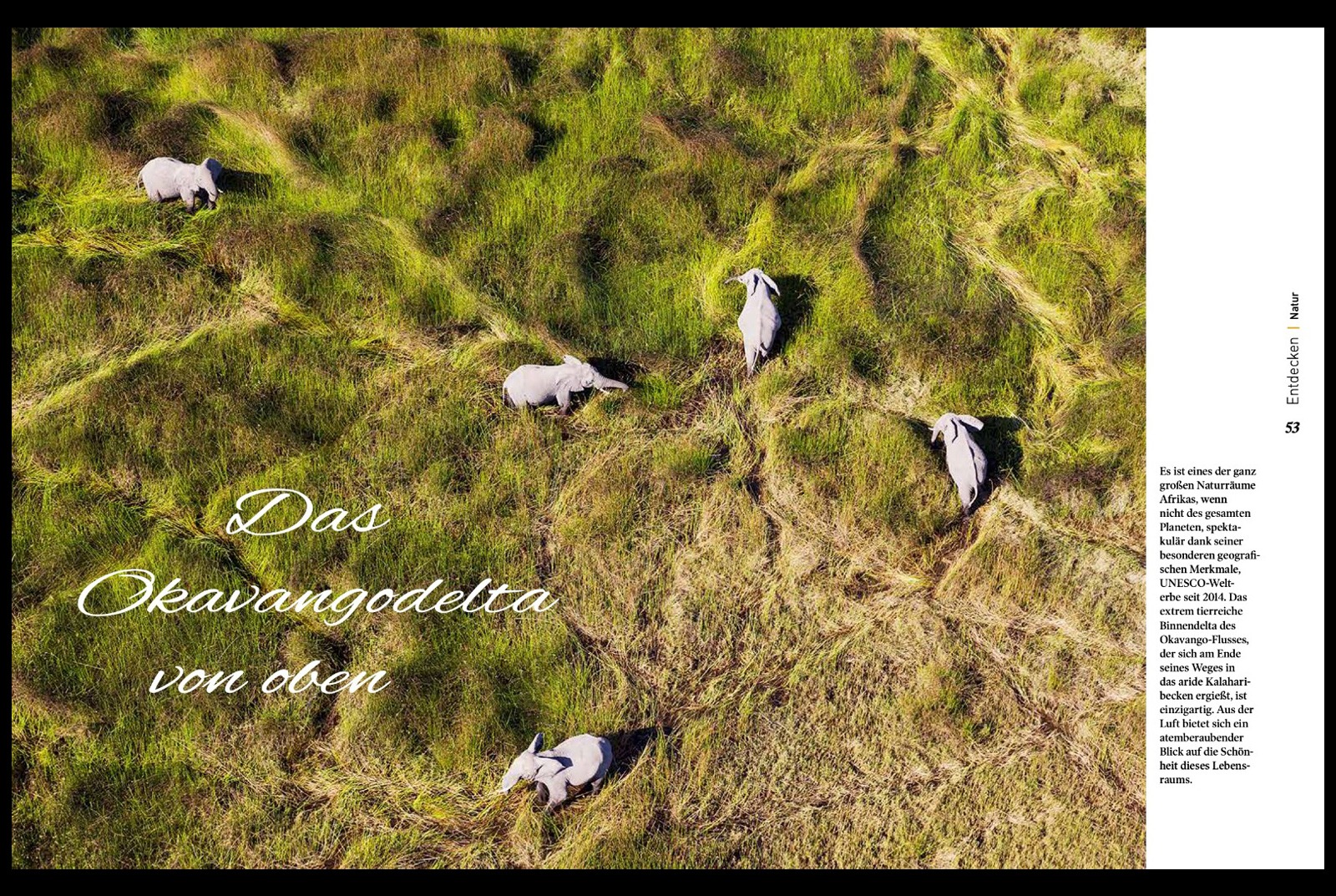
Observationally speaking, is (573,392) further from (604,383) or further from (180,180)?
(180,180)

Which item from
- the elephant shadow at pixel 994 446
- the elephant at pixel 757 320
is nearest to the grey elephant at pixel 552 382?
the elephant at pixel 757 320

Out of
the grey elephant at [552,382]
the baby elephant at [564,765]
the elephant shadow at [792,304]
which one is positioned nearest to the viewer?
the baby elephant at [564,765]

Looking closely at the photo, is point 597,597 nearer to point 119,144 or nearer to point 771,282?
point 771,282

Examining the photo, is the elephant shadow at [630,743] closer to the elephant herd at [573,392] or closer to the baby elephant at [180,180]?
the elephant herd at [573,392]

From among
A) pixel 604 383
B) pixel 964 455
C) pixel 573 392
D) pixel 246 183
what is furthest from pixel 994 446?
pixel 246 183

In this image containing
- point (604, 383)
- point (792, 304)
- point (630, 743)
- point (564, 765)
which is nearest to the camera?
point (564, 765)
